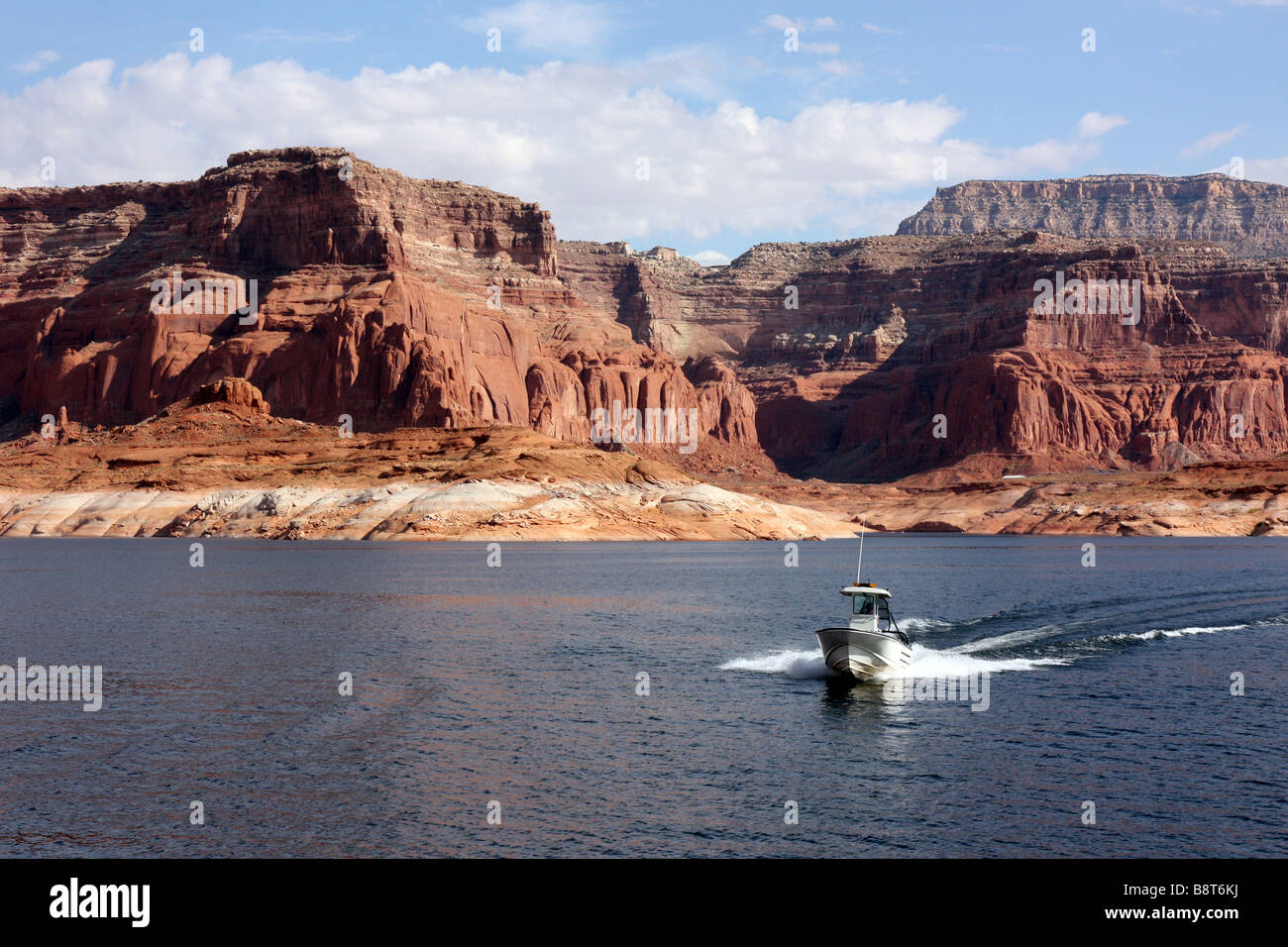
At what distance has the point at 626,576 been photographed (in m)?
103

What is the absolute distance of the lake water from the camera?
28266 mm

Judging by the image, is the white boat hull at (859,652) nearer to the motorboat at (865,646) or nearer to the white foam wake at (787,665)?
the motorboat at (865,646)

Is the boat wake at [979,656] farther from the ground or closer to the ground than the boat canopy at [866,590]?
closer to the ground

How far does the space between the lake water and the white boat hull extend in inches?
79.6

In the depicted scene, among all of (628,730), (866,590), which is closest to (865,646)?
(866,590)

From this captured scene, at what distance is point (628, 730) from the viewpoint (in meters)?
38.9

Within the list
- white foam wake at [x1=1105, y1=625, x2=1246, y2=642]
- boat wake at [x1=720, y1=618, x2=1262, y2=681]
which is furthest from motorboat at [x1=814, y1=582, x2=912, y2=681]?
white foam wake at [x1=1105, y1=625, x2=1246, y2=642]

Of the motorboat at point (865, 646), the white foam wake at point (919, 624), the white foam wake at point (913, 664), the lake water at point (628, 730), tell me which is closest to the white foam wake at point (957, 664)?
the white foam wake at point (913, 664)

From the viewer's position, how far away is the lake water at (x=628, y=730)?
28.3 metres

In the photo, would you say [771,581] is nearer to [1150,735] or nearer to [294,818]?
[1150,735]

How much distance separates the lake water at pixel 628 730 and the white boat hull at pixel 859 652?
2023 mm

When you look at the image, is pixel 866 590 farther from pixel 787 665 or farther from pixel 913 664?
pixel 913 664
